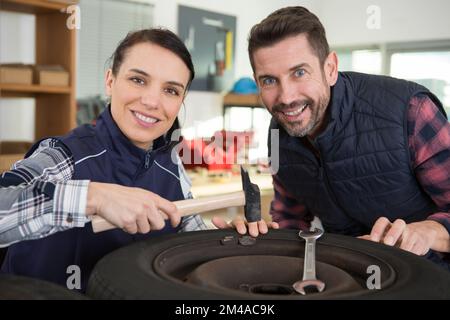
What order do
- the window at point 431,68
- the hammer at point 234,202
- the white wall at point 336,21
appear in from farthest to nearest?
1. the window at point 431,68
2. the white wall at point 336,21
3. the hammer at point 234,202

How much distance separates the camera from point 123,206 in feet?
3.09

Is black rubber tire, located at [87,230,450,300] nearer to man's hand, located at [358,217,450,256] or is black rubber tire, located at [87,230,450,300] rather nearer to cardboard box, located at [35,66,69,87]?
man's hand, located at [358,217,450,256]

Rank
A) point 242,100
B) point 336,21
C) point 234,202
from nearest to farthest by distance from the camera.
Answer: point 234,202 < point 242,100 < point 336,21

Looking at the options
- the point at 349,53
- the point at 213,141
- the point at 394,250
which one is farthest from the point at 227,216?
the point at 394,250

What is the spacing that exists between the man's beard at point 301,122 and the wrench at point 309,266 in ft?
1.80

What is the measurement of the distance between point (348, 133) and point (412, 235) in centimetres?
43

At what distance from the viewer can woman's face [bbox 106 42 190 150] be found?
1.44 m

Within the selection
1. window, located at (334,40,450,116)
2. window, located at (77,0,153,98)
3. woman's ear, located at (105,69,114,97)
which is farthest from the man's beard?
window, located at (334,40,450,116)

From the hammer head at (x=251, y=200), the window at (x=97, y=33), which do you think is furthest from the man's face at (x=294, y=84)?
the window at (x=97, y=33)

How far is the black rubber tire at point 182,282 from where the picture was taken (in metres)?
0.76

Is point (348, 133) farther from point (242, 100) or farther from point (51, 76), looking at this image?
point (242, 100)

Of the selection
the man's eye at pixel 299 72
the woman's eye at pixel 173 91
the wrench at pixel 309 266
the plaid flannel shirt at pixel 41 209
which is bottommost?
the wrench at pixel 309 266

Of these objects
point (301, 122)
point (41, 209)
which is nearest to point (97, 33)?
point (301, 122)

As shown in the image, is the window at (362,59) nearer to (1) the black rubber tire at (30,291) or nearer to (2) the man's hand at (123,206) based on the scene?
(2) the man's hand at (123,206)
